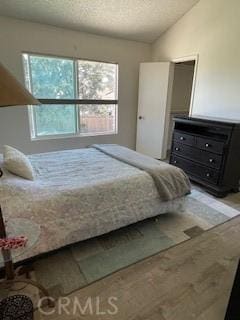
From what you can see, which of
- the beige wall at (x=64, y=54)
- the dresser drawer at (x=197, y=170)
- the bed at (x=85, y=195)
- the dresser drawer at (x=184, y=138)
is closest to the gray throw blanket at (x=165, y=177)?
the bed at (x=85, y=195)

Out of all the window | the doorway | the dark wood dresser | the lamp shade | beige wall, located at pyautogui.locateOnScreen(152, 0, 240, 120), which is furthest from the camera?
the doorway

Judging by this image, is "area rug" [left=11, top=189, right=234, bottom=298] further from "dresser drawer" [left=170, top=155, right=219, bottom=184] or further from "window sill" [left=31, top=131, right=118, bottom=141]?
"window sill" [left=31, top=131, right=118, bottom=141]

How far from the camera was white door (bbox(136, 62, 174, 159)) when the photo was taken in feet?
14.1

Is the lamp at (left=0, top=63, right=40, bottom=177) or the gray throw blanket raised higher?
the lamp at (left=0, top=63, right=40, bottom=177)

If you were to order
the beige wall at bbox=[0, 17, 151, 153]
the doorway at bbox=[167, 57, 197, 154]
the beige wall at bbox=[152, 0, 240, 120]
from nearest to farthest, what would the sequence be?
the beige wall at bbox=[152, 0, 240, 120]
the beige wall at bbox=[0, 17, 151, 153]
the doorway at bbox=[167, 57, 197, 154]

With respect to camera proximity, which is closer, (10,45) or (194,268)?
(194,268)

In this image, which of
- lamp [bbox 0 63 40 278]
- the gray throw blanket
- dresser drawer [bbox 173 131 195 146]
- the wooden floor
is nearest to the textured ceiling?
dresser drawer [bbox 173 131 195 146]

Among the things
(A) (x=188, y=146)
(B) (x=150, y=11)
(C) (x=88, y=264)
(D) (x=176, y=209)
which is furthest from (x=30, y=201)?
(B) (x=150, y=11)

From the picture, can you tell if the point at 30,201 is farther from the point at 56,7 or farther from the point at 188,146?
the point at 56,7

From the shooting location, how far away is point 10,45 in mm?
3299

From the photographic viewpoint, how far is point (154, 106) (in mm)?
4535

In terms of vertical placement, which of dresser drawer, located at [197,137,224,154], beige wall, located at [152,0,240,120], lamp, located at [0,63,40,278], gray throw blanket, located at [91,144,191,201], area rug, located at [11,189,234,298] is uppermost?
beige wall, located at [152,0,240,120]

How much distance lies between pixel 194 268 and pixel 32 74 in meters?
3.71

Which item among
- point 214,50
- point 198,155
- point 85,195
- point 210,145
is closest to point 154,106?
point 214,50
